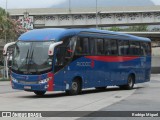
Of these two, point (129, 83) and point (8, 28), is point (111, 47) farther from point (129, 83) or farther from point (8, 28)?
point (8, 28)

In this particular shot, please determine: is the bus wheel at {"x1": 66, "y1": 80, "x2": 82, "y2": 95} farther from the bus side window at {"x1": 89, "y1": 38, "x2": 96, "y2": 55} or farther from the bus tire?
the bus tire

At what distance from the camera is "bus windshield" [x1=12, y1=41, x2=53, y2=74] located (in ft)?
66.4

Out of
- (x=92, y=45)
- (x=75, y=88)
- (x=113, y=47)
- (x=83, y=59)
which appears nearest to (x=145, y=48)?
(x=113, y=47)

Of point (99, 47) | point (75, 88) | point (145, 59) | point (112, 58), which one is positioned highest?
point (99, 47)

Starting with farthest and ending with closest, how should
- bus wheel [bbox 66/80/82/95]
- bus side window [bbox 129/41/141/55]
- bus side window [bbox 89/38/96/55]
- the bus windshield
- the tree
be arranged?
the tree < bus side window [bbox 129/41/141/55] < bus side window [bbox 89/38/96/55] < bus wheel [bbox 66/80/82/95] < the bus windshield

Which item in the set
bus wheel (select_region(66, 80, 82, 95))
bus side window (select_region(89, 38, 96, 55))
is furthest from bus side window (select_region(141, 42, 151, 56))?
A: bus wheel (select_region(66, 80, 82, 95))

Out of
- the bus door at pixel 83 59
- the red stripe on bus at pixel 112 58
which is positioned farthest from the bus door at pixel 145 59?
the bus door at pixel 83 59

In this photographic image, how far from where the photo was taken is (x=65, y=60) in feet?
69.1

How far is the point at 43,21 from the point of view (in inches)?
2808

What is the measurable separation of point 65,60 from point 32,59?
5.02ft

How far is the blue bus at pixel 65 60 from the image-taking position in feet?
66.6

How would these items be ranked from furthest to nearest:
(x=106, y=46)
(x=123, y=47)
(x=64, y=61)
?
(x=123, y=47)
(x=106, y=46)
(x=64, y=61)

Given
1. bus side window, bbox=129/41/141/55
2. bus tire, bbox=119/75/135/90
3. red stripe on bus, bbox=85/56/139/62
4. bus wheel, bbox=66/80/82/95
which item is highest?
bus side window, bbox=129/41/141/55

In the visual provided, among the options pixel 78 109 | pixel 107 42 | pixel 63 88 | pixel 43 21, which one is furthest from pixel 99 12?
pixel 78 109
